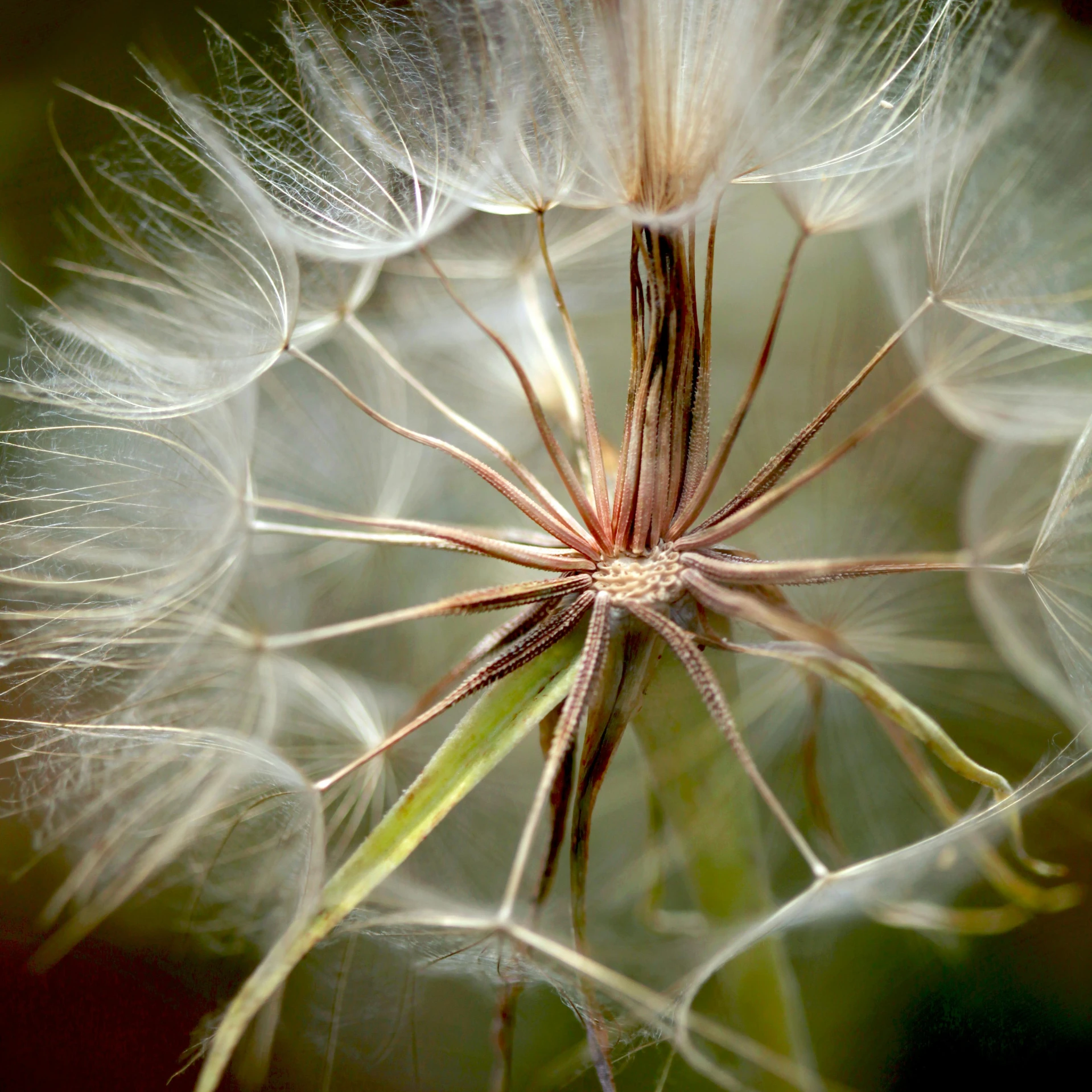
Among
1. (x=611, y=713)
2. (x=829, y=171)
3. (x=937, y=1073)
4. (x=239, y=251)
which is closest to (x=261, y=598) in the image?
(x=239, y=251)

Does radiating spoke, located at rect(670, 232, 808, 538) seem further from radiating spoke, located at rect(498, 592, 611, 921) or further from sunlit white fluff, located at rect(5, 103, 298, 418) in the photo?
sunlit white fluff, located at rect(5, 103, 298, 418)

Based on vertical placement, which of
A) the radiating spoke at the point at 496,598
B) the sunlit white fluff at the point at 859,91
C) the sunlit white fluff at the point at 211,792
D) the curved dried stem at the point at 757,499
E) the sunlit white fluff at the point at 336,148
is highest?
the sunlit white fluff at the point at 859,91

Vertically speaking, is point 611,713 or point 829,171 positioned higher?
point 829,171

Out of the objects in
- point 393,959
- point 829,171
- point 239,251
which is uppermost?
point 829,171

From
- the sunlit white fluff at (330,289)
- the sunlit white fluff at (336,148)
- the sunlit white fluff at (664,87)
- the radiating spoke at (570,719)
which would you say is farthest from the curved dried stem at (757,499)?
the sunlit white fluff at (330,289)

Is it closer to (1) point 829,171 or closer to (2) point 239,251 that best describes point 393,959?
(2) point 239,251

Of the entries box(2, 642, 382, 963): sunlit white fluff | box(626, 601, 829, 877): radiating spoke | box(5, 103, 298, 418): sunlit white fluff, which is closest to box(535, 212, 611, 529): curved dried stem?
box(626, 601, 829, 877): radiating spoke

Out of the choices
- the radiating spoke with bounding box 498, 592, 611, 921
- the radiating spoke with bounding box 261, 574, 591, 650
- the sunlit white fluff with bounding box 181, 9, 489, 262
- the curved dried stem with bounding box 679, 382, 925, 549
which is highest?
the sunlit white fluff with bounding box 181, 9, 489, 262

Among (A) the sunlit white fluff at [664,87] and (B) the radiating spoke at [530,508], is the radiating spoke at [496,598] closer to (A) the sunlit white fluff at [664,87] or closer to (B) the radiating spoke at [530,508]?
(B) the radiating spoke at [530,508]
